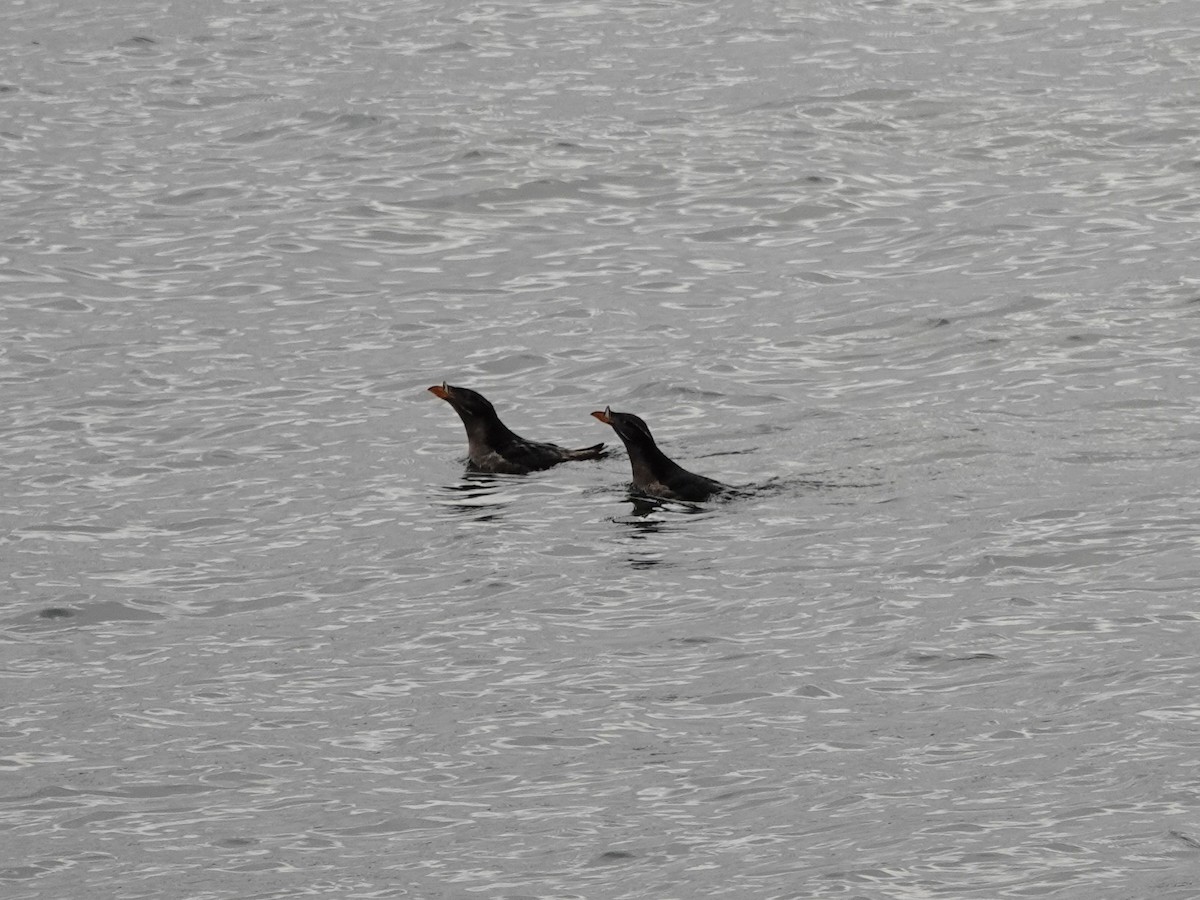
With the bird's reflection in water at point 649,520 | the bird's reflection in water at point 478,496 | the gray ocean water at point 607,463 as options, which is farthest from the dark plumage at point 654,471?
the bird's reflection in water at point 478,496

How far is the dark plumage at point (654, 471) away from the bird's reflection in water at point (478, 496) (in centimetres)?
97

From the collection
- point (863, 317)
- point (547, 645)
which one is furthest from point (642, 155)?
point (547, 645)

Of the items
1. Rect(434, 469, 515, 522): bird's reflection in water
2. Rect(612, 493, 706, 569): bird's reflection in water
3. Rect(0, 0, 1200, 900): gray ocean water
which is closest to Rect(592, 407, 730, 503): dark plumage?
Rect(612, 493, 706, 569): bird's reflection in water

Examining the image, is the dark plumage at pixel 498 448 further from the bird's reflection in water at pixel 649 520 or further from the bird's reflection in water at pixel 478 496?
the bird's reflection in water at pixel 649 520

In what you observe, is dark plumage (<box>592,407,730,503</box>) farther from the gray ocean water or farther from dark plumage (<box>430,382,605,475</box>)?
dark plumage (<box>430,382,605,475</box>)

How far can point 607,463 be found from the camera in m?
18.4

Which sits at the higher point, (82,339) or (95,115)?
(95,115)

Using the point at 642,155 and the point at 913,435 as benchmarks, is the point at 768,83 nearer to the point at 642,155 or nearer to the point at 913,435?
the point at 642,155

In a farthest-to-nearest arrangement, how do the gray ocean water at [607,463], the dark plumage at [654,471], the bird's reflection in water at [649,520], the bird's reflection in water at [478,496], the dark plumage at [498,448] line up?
the dark plumage at [498,448] → the bird's reflection in water at [478,496] → the dark plumage at [654,471] → the bird's reflection in water at [649,520] → the gray ocean water at [607,463]

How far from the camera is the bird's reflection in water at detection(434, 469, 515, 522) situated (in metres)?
17.1

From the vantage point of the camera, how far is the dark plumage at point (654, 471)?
16938 mm

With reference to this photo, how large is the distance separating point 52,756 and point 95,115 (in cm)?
1987

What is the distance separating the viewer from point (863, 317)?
2211cm

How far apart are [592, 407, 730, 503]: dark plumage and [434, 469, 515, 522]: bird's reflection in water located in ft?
3.17
